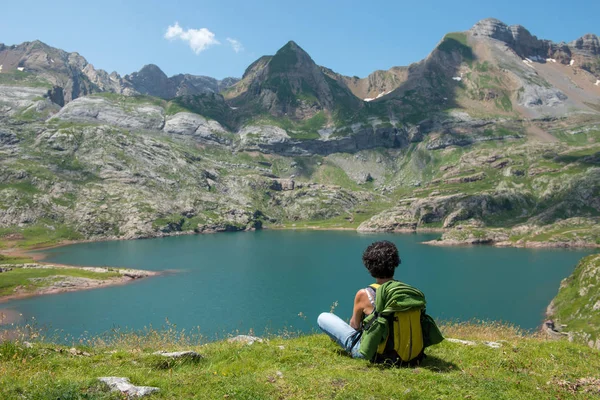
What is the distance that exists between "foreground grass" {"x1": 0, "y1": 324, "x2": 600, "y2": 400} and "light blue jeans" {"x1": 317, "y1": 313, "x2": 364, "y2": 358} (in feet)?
1.28

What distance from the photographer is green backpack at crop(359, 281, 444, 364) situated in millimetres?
10562

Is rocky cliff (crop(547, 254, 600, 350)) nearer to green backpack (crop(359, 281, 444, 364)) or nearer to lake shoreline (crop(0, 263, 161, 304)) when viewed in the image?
green backpack (crop(359, 281, 444, 364))

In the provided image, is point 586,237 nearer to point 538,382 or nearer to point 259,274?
point 259,274

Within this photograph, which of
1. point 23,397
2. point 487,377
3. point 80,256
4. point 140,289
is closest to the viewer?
point 23,397

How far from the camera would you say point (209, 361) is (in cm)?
1338

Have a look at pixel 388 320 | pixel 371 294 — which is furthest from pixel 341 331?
pixel 388 320

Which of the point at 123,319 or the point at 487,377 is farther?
the point at 123,319

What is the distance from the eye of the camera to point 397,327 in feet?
35.3

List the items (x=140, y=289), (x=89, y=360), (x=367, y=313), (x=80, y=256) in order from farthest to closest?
(x=80, y=256) → (x=140, y=289) → (x=89, y=360) → (x=367, y=313)

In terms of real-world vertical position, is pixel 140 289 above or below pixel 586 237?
below

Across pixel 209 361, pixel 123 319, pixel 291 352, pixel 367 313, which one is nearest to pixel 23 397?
pixel 209 361

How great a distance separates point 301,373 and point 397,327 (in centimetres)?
316

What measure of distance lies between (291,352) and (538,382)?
7627 mm

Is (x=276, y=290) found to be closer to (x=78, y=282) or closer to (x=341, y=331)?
(x=78, y=282)
